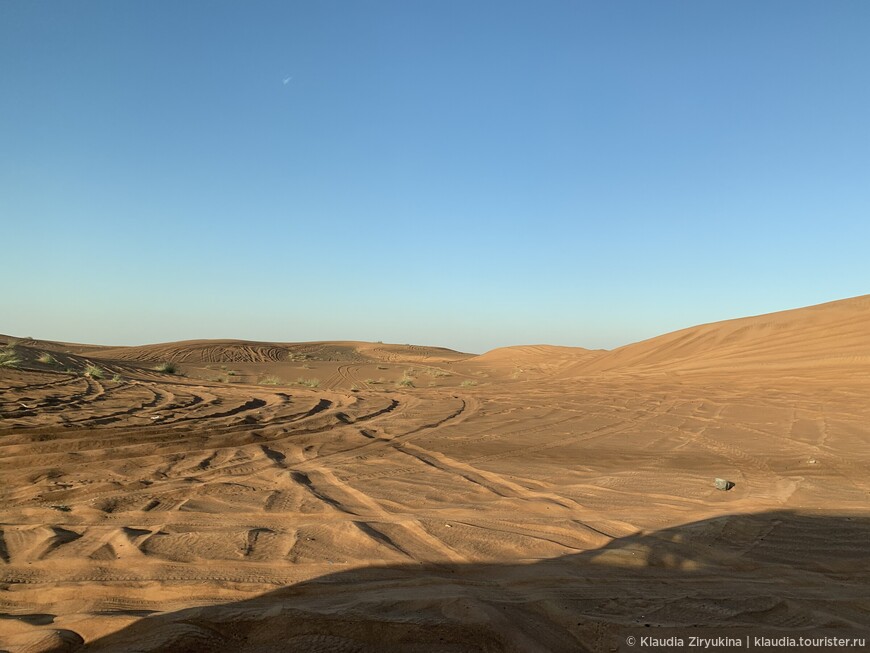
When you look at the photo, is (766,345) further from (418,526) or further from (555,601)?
(555,601)

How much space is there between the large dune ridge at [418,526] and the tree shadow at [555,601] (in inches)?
0.6

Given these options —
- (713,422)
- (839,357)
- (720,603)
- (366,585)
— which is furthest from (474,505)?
(839,357)

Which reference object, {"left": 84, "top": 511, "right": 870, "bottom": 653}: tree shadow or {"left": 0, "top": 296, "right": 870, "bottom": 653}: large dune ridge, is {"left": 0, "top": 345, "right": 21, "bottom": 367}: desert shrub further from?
{"left": 84, "top": 511, "right": 870, "bottom": 653}: tree shadow

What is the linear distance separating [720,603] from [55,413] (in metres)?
9.49

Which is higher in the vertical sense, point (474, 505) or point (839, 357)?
point (839, 357)

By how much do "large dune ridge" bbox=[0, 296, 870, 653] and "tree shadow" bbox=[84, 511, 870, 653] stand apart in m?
0.01

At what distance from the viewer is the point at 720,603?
9.38 ft

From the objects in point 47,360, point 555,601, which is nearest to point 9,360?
point 47,360

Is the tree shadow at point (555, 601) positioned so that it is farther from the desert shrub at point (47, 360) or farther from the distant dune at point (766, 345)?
the desert shrub at point (47, 360)

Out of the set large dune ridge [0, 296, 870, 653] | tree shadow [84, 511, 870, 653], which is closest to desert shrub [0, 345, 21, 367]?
large dune ridge [0, 296, 870, 653]

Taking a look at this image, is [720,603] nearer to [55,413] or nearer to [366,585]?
[366,585]

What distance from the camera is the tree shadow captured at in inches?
91.9

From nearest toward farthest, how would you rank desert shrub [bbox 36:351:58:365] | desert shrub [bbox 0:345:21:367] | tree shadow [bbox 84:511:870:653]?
tree shadow [bbox 84:511:870:653], desert shrub [bbox 0:345:21:367], desert shrub [bbox 36:351:58:365]

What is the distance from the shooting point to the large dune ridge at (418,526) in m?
2.55
